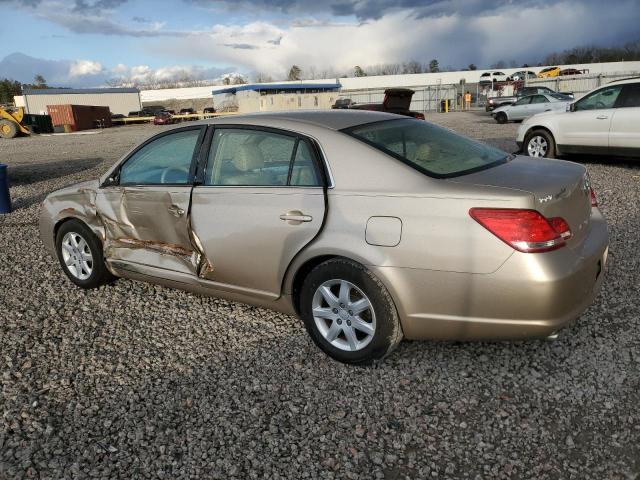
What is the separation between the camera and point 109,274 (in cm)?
475

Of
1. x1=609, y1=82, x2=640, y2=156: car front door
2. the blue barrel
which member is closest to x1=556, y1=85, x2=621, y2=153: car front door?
x1=609, y1=82, x2=640, y2=156: car front door

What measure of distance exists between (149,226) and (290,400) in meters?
1.86

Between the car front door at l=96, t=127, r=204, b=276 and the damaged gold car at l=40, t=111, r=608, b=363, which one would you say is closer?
the damaged gold car at l=40, t=111, r=608, b=363

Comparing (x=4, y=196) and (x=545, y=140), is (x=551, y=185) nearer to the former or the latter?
(x=545, y=140)

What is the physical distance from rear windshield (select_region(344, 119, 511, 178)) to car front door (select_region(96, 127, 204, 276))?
1.33 m

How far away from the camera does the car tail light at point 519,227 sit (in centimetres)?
273

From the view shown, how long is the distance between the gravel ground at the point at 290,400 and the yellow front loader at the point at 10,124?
3313 cm

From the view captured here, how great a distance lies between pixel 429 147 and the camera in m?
3.51

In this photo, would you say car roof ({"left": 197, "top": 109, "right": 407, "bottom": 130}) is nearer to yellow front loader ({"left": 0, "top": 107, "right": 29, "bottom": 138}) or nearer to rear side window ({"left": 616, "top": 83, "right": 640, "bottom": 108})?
rear side window ({"left": 616, "top": 83, "right": 640, "bottom": 108})

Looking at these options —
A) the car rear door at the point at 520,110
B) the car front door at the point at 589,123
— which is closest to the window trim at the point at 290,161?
the car front door at the point at 589,123

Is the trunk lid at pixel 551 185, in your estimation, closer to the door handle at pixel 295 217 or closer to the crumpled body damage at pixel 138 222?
the door handle at pixel 295 217

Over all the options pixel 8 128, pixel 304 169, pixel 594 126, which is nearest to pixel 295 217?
pixel 304 169

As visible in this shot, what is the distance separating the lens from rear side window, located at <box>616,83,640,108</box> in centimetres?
923

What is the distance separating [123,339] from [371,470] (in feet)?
7.46
